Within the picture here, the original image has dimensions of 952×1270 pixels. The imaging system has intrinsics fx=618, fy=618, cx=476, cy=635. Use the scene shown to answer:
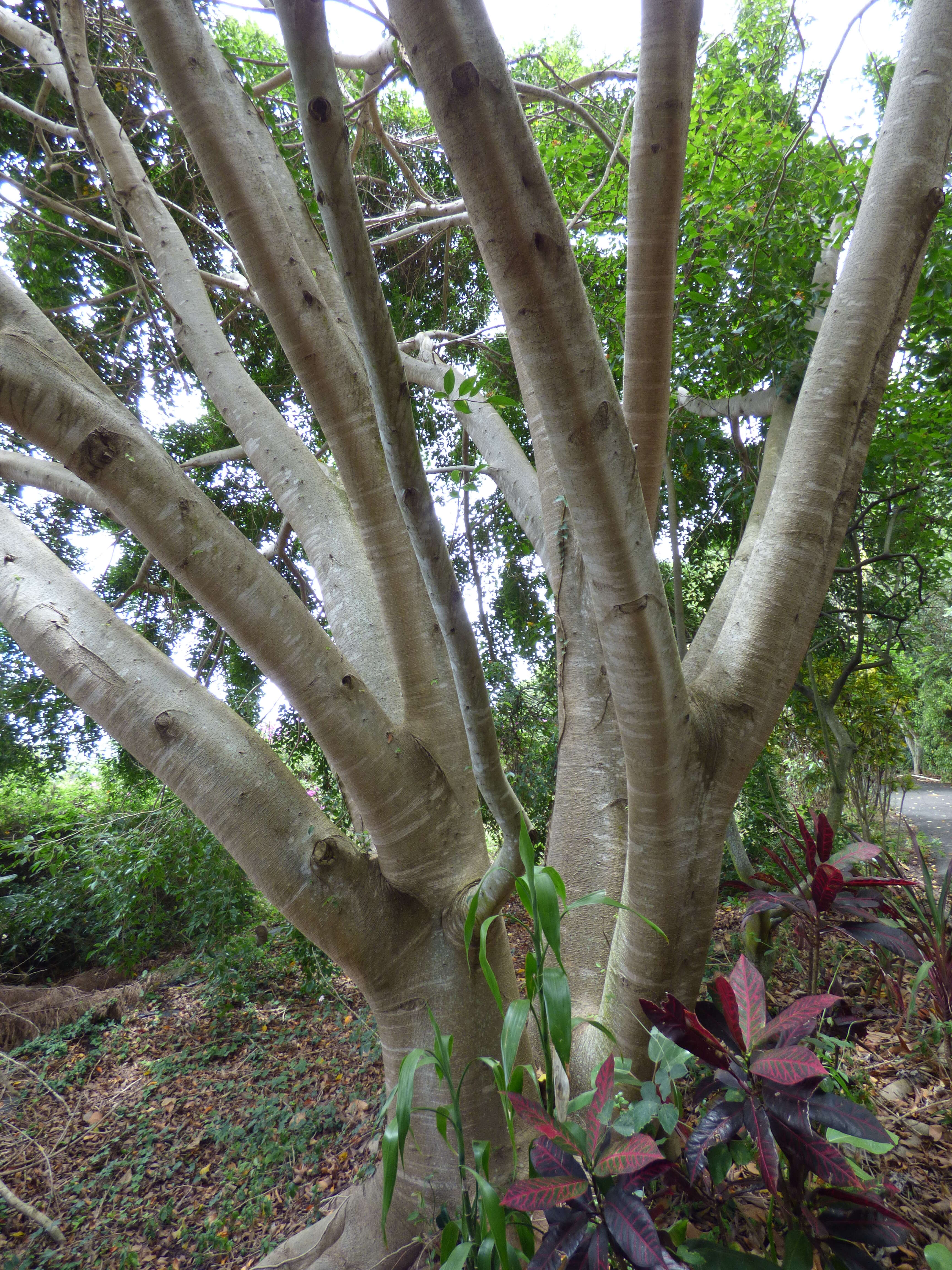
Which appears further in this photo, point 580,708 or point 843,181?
point 843,181

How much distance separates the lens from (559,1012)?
3.01ft

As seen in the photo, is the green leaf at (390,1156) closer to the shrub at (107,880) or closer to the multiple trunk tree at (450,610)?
the multiple trunk tree at (450,610)

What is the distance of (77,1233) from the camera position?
2281mm

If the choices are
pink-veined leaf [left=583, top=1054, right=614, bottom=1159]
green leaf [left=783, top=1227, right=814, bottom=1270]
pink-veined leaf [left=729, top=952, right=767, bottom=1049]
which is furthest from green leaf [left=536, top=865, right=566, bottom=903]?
green leaf [left=783, top=1227, right=814, bottom=1270]

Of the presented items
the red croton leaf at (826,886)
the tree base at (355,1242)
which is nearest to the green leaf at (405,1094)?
the tree base at (355,1242)

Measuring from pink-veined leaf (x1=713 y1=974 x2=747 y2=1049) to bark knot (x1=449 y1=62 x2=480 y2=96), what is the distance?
1534 millimetres

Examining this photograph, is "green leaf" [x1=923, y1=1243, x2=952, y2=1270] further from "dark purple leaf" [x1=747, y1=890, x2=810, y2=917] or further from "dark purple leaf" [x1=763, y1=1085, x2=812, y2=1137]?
"dark purple leaf" [x1=747, y1=890, x2=810, y2=917]

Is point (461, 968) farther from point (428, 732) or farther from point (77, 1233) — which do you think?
point (77, 1233)

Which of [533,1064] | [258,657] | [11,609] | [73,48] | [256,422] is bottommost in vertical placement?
[533,1064]

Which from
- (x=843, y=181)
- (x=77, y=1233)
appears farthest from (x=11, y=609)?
(x=843, y=181)

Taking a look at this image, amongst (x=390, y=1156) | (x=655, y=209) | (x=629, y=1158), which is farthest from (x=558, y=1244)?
(x=655, y=209)

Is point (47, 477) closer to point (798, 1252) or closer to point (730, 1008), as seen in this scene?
point (730, 1008)

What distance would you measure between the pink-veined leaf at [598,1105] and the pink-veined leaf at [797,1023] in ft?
0.90

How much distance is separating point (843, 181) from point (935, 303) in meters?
0.78
